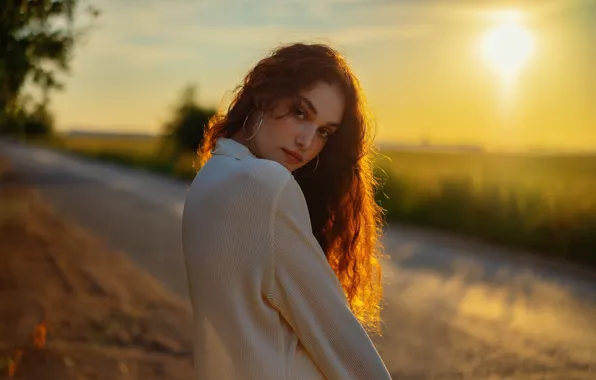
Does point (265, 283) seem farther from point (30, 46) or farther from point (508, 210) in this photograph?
point (508, 210)

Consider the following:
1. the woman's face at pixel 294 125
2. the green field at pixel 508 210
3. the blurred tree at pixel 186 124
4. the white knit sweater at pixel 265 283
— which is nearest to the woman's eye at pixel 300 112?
the woman's face at pixel 294 125

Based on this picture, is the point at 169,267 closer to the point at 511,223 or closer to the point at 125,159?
the point at 511,223

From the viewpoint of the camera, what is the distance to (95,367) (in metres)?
5.11

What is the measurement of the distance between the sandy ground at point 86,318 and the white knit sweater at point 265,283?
3554mm

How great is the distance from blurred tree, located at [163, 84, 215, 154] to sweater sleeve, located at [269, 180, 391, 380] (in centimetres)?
3629

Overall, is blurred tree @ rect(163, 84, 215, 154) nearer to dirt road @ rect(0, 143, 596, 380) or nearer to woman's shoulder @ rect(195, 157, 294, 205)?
dirt road @ rect(0, 143, 596, 380)

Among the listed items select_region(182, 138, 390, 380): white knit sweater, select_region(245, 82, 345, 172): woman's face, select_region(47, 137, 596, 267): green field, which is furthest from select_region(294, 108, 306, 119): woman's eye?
select_region(47, 137, 596, 267): green field

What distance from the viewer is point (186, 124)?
38.8 meters

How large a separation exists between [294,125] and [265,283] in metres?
0.41

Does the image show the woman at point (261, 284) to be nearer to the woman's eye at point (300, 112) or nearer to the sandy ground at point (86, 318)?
the woman's eye at point (300, 112)

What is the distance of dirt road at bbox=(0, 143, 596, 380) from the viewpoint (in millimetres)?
5680

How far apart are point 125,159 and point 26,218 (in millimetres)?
35938

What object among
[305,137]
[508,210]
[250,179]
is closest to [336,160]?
[305,137]

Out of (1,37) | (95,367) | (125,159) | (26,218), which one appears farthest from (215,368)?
(125,159)
